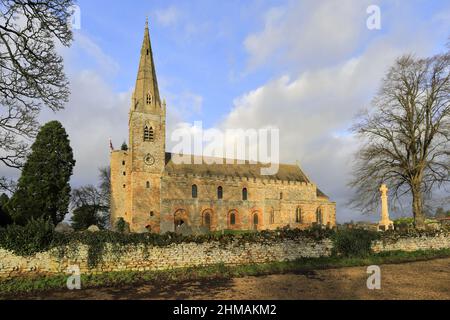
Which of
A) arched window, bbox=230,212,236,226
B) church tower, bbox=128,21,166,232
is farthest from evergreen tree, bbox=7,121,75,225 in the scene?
arched window, bbox=230,212,236,226

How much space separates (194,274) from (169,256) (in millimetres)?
1378

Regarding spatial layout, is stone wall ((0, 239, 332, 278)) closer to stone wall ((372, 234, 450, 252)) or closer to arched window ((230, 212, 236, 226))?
stone wall ((372, 234, 450, 252))

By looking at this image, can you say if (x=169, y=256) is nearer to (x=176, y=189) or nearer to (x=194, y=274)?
(x=194, y=274)

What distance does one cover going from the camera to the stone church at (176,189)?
106ft

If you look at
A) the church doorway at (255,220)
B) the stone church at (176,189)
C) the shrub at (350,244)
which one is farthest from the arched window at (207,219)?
the shrub at (350,244)

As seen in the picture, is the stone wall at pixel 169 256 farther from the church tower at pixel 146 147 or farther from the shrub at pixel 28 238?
the church tower at pixel 146 147

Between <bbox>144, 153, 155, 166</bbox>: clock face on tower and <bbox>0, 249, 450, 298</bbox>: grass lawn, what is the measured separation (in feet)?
72.7

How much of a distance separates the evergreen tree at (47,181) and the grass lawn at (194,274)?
1674 centimetres

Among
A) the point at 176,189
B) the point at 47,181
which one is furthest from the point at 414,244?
the point at 47,181

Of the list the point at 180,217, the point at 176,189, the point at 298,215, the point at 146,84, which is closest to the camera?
the point at 180,217

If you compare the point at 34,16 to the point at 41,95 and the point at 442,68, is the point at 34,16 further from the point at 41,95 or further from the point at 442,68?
the point at 442,68

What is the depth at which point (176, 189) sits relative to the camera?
109ft

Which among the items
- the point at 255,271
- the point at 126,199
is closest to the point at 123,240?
the point at 255,271

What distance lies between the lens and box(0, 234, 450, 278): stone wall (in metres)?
11.2
